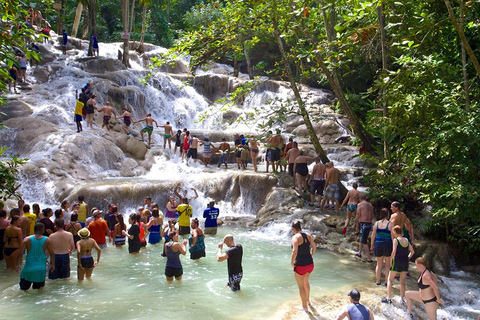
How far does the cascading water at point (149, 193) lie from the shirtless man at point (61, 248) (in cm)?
22

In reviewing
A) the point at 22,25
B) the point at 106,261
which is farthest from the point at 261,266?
the point at 22,25

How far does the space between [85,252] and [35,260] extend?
0.87 m

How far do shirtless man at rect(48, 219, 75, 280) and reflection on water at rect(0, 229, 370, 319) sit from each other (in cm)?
22

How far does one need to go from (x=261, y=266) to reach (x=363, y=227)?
2580 millimetres

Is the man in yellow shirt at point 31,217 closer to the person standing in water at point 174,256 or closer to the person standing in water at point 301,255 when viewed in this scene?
the person standing in water at point 174,256

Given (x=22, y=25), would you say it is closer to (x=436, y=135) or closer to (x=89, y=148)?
(x=436, y=135)

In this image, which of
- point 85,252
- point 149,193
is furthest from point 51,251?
point 149,193

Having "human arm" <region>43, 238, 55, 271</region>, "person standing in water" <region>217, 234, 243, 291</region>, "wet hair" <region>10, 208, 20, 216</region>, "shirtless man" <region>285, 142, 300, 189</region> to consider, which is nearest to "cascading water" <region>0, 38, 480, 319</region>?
"person standing in water" <region>217, 234, 243, 291</region>

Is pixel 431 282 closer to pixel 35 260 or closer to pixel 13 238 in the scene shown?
pixel 35 260

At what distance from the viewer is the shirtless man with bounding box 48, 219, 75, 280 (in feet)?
24.2

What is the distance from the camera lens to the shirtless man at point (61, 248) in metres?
7.37

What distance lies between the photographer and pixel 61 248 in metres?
7.45

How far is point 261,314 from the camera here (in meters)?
6.64

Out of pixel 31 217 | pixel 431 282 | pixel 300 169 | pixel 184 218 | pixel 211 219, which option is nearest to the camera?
pixel 431 282
